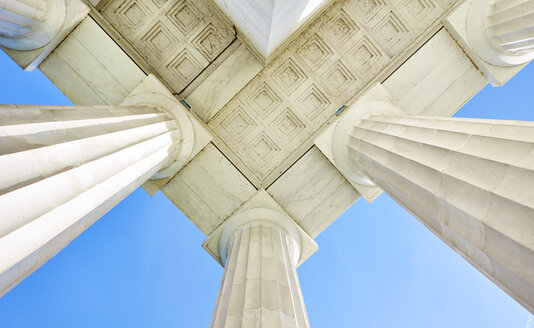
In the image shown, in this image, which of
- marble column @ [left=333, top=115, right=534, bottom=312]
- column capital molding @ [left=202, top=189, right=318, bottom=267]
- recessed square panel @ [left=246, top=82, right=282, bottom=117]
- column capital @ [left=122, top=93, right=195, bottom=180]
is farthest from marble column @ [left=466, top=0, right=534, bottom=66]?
column capital @ [left=122, top=93, right=195, bottom=180]

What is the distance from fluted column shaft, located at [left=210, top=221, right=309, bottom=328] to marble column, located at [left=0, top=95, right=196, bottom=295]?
3.52 m

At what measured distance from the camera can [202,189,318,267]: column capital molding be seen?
43.6ft

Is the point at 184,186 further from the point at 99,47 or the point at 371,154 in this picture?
the point at 371,154

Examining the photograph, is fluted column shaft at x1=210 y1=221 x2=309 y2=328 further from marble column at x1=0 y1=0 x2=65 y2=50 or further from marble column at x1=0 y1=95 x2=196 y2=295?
marble column at x1=0 y1=0 x2=65 y2=50

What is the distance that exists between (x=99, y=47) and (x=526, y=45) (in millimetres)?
14634

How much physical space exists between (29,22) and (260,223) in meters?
10.2

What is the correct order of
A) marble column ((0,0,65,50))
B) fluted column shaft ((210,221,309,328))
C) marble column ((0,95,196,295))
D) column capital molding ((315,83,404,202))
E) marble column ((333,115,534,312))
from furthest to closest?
1. column capital molding ((315,83,404,202))
2. marble column ((0,0,65,50))
3. fluted column shaft ((210,221,309,328))
4. marble column ((0,95,196,295))
5. marble column ((333,115,534,312))

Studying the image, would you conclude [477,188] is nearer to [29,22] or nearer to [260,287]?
[260,287]

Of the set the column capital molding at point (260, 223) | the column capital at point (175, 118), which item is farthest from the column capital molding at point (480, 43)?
the column capital at point (175, 118)

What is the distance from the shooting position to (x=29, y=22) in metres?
11.1

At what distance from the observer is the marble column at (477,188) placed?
450 centimetres

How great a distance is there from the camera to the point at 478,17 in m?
12.4

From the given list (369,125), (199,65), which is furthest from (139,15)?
(369,125)

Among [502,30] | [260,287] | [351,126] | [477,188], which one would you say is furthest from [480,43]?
[260,287]
